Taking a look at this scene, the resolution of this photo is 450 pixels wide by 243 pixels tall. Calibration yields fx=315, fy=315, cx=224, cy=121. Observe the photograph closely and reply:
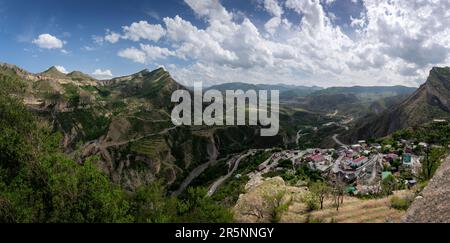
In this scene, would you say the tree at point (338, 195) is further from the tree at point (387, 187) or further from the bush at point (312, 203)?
the tree at point (387, 187)

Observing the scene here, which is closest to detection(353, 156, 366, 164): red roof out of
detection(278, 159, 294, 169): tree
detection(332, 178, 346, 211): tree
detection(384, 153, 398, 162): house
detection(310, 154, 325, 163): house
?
detection(384, 153, 398, 162): house

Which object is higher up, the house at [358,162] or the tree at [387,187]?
the tree at [387,187]

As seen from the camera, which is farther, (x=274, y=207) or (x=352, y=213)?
(x=274, y=207)

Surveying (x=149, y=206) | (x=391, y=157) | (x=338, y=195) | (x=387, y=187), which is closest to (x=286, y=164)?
(x=391, y=157)

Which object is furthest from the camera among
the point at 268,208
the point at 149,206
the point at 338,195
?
the point at 338,195

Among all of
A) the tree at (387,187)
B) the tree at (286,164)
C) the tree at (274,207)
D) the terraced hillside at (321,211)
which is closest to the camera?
the terraced hillside at (321,211)

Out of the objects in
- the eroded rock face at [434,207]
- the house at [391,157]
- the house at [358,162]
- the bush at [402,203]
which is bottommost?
the house at [358,162]

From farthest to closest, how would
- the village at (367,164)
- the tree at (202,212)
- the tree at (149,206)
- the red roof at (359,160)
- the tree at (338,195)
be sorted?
the red roof at (359,160), the village at (367,164), the tree at (338,195), the tree at (202,212), the tree at (149,206)

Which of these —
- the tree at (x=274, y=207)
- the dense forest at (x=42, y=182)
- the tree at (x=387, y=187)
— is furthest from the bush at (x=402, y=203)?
the dense forest at (x=42, y=182)

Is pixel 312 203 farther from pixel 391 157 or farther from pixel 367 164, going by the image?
pixel 391 157
